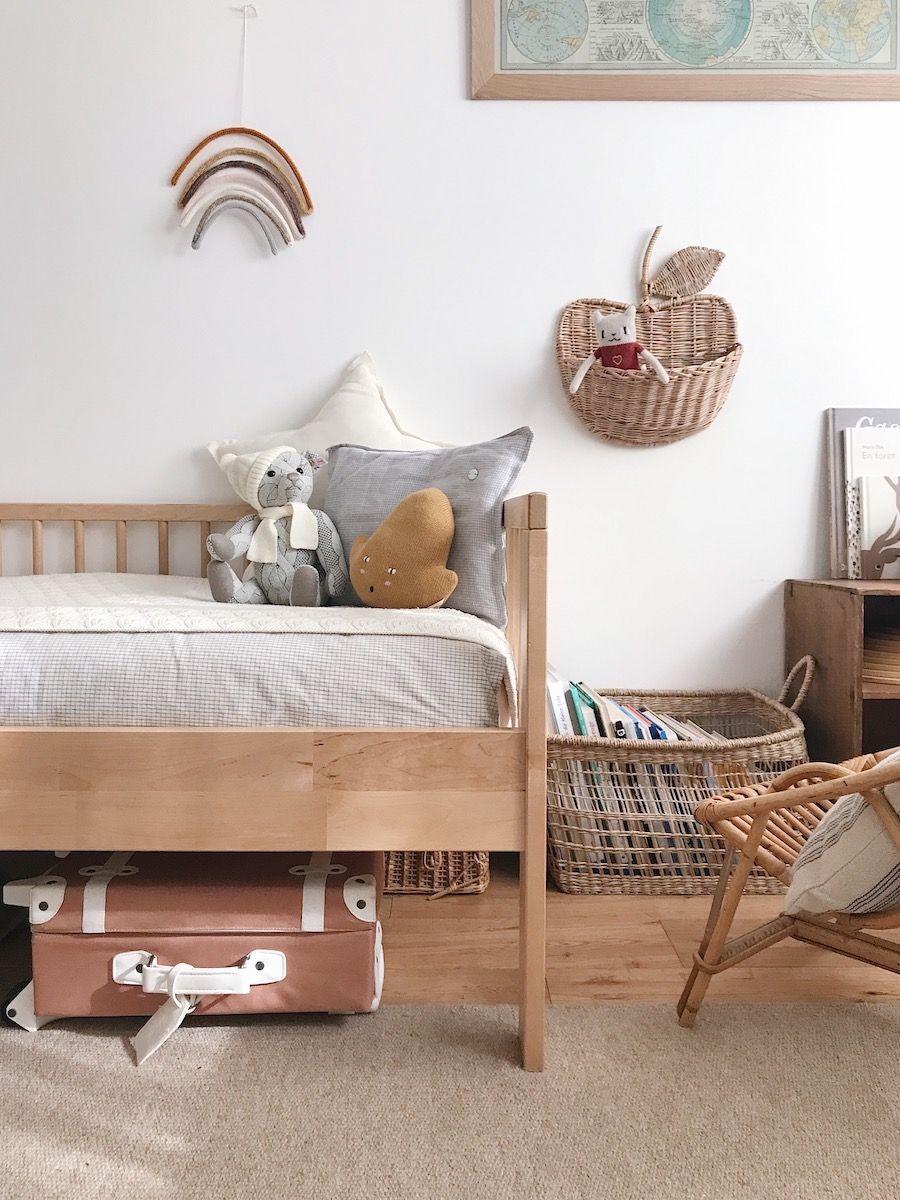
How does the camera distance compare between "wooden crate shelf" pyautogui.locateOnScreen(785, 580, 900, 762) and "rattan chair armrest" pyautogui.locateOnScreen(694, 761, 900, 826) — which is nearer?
"rattan chair armrest" pyautogui.locateOnScreen(694, 761, 900, 826)

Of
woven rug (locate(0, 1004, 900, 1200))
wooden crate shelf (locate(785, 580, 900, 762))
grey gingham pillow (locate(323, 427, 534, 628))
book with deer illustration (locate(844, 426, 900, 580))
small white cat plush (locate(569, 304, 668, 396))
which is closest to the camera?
woven rug (locate(0, 1004, 900, 1200))

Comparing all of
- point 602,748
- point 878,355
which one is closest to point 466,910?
point 602,748

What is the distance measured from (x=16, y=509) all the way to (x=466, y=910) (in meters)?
1.28

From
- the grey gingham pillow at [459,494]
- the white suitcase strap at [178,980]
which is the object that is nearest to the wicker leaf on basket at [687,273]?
the grey gingham pillow at [459,494]

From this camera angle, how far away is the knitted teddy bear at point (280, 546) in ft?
5.43

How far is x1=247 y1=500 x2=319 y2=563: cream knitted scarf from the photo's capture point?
1719 mm

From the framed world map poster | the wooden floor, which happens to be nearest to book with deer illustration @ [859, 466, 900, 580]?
the wooden floor

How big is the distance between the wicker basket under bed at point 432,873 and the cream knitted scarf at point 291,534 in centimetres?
61

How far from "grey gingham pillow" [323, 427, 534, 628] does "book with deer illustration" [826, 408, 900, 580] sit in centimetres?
84

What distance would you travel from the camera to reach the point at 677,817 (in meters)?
1.82

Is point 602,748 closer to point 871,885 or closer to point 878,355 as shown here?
point 871,885

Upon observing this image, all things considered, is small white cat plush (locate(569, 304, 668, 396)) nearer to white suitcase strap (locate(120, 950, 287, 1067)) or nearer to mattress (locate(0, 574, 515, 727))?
mattress (locate(0, 574, 515, 727))

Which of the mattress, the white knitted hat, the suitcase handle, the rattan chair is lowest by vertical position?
the suitcase handle

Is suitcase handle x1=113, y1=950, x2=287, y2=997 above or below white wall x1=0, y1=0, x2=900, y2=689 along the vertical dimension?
below
